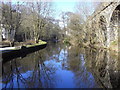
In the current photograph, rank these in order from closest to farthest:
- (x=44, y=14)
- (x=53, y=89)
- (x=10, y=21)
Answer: (x=53, y=89), (x=10, y=21), (x=44, y=14)

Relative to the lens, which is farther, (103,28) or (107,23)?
(103,28)

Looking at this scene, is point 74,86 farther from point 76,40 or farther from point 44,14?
point 44,14

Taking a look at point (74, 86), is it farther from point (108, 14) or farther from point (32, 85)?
point (108, 14)

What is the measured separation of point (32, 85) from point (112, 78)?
135 inches

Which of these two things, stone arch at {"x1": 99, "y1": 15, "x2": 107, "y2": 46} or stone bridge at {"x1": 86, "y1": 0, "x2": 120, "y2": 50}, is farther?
stone arch at {"x1": 99, "y1": 15, "x2": 107, "y2": 46}

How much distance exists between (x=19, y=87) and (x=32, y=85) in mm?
478

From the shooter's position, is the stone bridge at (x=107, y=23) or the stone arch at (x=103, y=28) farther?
the stone arch at (x=103, y=28)

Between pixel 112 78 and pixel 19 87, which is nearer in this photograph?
pixel 19 87

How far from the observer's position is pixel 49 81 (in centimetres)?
573

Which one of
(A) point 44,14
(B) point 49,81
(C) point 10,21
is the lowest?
(B) point 49,81

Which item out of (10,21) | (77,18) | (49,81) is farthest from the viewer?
(77,18)

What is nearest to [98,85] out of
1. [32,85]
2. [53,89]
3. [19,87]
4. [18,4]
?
[53,89]

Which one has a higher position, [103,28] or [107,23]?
[107,23]

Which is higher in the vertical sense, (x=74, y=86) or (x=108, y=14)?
(x=108, y=14)
